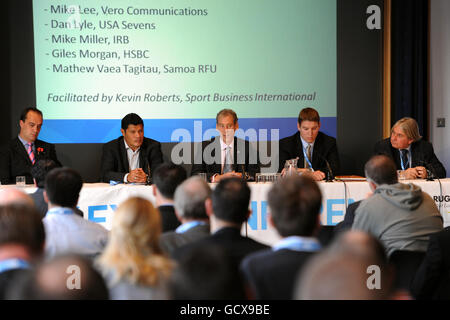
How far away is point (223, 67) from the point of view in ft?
19.0

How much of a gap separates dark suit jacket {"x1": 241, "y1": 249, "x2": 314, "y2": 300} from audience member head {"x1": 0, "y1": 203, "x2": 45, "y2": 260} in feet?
2.10

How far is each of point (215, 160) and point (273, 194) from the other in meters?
3.00

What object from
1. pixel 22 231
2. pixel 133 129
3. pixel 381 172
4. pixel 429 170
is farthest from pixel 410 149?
pixel 22 231

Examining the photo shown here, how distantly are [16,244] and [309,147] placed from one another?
382cm

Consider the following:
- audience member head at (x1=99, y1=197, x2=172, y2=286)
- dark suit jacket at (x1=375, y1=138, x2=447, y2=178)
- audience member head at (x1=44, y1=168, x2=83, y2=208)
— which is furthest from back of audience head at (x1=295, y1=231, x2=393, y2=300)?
dark suit jacket at (x1=375, y1=138, x2=447, y2=178)

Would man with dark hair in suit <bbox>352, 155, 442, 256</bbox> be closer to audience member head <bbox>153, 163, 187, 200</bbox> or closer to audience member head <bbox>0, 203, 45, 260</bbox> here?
audience member head <bbox>153, 163, 187, 200</bbox>

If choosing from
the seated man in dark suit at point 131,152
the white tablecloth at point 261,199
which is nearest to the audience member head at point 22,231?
the white tablecloth at point 261,199

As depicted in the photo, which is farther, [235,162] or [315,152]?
[315,152]

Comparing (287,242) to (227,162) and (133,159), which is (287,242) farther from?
(133,159)

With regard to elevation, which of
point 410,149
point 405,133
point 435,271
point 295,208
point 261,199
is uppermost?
point 405,133

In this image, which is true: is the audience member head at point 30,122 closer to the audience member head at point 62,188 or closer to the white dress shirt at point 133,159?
the white dress shirt at point 133,159

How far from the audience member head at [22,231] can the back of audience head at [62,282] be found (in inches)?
18.0

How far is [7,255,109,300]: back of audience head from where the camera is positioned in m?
0.98

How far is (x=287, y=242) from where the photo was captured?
67.3 inches
